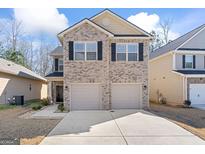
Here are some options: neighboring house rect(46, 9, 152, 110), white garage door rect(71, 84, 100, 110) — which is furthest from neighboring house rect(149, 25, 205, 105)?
white garage door rect(71, 84, 100, 110)

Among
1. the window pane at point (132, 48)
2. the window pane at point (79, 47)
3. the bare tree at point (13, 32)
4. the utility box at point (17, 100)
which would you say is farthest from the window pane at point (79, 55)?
the bare tree at point (13, 32)

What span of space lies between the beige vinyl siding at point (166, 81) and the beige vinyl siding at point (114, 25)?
637 cm

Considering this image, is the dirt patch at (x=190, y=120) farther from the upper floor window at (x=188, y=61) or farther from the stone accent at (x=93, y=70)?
the upper floor window at (x=188, y=61)

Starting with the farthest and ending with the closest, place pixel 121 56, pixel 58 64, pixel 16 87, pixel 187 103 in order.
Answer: pixel 58 64 → pixel 16 87 → pixel 187 103 → pixel 121 56

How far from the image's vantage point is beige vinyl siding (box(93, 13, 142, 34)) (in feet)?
67.1

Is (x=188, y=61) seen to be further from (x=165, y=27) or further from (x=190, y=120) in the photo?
(x=165, y=27)

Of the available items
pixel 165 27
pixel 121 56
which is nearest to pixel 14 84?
pixel 121 56

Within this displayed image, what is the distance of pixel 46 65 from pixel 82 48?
31787 mm

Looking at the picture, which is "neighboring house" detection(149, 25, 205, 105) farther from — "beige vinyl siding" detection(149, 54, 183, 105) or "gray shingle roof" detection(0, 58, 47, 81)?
"gray shingle roof" detection(0, 58, 47, 81)

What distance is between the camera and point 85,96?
1948 centimetres

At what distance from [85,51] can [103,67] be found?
182 centimetres

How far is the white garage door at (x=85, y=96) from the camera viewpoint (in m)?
19.4
